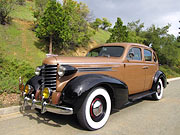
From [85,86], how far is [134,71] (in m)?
2.02

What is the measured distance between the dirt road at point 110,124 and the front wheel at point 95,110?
14cm

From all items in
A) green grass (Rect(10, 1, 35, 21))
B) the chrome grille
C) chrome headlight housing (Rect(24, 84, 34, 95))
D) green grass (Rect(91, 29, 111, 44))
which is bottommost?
chrome headlight housing (Rect(24, 84, 34, 95))

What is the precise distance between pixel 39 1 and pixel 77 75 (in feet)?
52.3

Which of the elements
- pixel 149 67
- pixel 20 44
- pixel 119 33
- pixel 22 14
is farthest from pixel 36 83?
pixel 22 14

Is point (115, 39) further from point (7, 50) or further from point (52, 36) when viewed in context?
point (7, 50)

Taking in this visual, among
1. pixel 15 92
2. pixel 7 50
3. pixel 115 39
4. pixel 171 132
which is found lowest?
pixel 171 132

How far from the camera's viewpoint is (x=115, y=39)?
50.8ft

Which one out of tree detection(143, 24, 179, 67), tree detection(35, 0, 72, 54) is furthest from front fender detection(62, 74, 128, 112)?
tree detection(143, 24, 179, 67)

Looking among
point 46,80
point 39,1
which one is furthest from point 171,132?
point 39,1

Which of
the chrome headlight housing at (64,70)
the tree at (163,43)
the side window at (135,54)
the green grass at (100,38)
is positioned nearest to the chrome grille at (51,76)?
the chrome headlight housing at (64,70)

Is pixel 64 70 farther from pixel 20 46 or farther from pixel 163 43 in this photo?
pixel 163 43

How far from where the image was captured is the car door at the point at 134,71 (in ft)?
13.0

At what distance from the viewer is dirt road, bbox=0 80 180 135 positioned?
9.15 ft

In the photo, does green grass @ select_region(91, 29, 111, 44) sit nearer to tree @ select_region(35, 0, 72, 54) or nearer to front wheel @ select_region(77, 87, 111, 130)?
tree @ select_region(35, 0, 72, 54)
